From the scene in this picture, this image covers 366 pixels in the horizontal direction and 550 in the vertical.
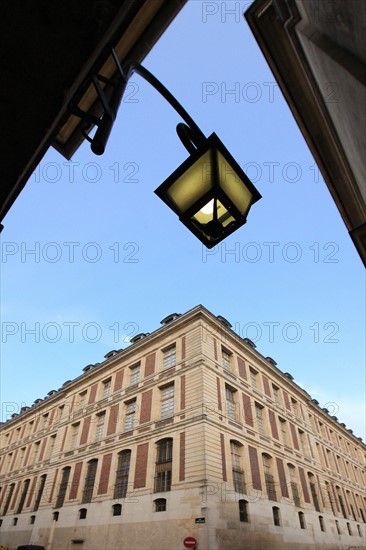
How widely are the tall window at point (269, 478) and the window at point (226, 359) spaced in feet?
18.7

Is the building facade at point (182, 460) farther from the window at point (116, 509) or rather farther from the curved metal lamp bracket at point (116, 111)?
the curved metal lamp bracket at point (116, 111)

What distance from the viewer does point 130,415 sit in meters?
21.0

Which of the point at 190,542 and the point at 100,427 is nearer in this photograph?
the point at 190,542

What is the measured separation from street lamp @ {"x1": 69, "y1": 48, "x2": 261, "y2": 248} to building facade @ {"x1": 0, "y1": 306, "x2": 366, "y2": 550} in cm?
1542

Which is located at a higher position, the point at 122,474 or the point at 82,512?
the point at 122,474

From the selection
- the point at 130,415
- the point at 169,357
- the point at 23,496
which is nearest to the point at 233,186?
the point at 169,357

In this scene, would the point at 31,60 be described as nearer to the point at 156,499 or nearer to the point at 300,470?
the point at 156,499

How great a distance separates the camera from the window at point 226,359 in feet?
69.4

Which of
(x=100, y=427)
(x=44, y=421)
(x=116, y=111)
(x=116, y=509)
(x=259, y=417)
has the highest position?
(x=44, y=421)

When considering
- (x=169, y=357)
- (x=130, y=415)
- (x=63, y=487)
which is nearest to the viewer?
(x=130, y=415)

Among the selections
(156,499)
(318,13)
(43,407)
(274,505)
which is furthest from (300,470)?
(318,13)

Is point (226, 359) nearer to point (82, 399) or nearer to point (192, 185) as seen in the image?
point (82, 399)

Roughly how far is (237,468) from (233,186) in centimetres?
1873

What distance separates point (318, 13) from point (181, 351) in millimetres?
18471
